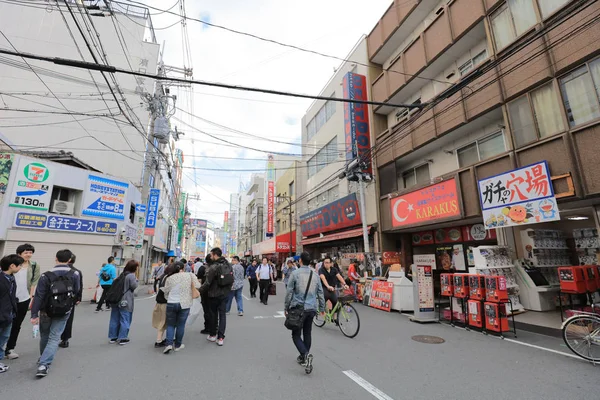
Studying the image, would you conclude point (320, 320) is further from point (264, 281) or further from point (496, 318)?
point (264, 281)

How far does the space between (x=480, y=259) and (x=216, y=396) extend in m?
7.72

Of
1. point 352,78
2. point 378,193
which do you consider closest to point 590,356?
point 378,193

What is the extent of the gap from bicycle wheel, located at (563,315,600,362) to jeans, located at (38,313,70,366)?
8379 mm

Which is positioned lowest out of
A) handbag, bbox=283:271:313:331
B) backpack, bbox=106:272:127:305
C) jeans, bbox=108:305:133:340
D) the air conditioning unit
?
jeans, bbox=108:305:133:340

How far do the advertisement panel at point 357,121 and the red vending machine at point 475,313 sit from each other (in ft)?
31.3

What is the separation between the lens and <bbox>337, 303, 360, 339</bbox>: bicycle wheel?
6.39m

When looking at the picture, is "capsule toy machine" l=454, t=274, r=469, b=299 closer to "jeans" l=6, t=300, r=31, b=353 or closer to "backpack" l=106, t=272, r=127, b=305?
"backpack" l=106, t=272, r=127, b=305

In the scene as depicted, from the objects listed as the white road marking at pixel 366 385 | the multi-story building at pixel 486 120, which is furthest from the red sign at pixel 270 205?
the white road marking at pixel 366 385

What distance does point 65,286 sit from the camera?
14.6 ft

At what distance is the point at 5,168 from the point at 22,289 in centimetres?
1002

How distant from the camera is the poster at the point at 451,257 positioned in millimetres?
12586

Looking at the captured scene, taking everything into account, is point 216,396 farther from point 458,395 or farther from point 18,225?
point 18,225

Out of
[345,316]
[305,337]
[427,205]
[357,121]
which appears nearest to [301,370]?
[305,337]

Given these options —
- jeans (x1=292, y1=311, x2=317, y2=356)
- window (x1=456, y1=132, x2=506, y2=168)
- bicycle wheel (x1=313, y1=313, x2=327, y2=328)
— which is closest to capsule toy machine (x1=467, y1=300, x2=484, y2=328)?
bicycle wheel (x1=313, y1=313, x2=327, y2=328)
